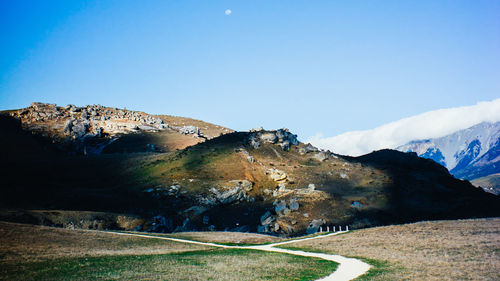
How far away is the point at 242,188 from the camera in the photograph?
81.3m

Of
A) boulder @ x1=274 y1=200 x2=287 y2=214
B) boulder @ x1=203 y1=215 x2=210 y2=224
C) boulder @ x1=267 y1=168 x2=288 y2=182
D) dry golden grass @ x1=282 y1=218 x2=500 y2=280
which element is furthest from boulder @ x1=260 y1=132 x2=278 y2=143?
dry golden grass @ x1=282 y1=218 x2=500 y2=280

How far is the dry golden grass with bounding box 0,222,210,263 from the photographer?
2591 cm

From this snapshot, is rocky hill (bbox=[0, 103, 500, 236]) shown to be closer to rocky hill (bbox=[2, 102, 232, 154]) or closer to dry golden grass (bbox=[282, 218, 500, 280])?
rocky hill (bbox=[2, 102, 232, 154])

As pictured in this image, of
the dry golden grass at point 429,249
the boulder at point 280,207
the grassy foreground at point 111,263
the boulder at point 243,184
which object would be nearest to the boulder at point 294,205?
the boulder at point 280,207

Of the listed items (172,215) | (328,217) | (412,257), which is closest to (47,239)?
(412,257)

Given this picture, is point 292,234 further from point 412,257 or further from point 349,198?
point 412,257

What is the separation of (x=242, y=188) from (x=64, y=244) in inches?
2075

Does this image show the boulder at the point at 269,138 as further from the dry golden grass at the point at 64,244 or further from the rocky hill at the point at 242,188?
the dry golden grass at the point at 64,244

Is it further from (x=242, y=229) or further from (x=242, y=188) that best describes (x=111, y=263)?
(x=242, y=188)

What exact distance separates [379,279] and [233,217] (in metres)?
55.2

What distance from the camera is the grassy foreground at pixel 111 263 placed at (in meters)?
19.9

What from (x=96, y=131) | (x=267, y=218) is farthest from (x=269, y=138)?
(x=96, y=131)

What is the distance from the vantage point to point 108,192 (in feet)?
255

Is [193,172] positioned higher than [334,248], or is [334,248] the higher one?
[193,172]
